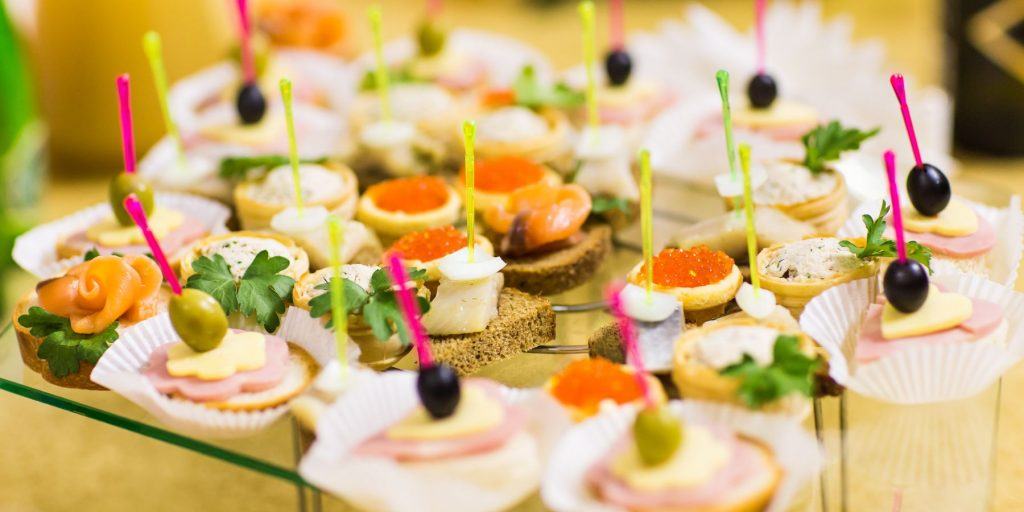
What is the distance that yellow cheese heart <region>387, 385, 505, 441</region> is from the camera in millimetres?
1752

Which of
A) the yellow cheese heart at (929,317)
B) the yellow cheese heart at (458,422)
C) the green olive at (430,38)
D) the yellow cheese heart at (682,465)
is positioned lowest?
the yellow cheese heart at (682,465)

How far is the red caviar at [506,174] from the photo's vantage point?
2.64m

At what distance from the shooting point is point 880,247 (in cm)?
215

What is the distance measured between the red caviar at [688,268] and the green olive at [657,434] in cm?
55

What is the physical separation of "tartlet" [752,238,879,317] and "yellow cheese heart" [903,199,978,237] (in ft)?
0.52

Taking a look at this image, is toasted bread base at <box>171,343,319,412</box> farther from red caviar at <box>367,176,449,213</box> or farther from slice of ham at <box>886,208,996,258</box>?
slice of ham at <box>886,208,996,258</box>

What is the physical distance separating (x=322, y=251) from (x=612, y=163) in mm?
686

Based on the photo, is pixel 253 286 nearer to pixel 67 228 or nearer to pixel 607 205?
pixel 67 228

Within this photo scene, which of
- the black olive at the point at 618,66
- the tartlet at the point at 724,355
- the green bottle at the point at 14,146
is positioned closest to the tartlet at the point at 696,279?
the tartlet at the point at 724,355

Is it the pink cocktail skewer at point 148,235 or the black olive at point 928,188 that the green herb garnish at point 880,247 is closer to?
the black olive at point 928,188

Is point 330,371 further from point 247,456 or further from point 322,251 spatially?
point 322,251

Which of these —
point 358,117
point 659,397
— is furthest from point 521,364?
point 358,117

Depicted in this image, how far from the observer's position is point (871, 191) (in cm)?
271

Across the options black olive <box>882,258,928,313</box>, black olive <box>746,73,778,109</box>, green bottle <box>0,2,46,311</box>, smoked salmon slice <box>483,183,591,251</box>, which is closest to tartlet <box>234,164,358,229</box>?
smoked salmon slice <box>483,183,591,251</box>
